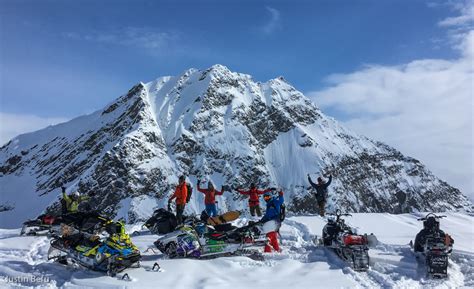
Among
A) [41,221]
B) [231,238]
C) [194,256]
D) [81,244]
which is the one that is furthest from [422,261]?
[41,221]

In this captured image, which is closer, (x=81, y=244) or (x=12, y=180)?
(x=81, y=244)

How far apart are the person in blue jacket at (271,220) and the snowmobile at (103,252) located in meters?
4.04

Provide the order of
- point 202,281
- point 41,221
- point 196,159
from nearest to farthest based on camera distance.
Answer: point 202,281
point 41,221
point 196,159

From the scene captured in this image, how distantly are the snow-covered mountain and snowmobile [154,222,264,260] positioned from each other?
133566mm

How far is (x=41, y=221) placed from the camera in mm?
16484

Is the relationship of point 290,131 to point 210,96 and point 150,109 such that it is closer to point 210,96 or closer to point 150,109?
point 210,96

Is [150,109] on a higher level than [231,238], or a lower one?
higher

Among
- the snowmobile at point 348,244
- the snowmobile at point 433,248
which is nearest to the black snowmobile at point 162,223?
the snowmobile at point 348,244

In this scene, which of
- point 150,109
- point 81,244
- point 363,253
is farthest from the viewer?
point 150,109

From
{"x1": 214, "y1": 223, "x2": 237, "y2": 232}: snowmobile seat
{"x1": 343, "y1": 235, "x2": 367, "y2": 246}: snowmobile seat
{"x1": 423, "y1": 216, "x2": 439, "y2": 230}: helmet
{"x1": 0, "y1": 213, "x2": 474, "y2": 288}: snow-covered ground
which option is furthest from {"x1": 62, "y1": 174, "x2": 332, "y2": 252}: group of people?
{"x1": 423, "y1": 216, "x2": 439, "y2": 230}: helmet

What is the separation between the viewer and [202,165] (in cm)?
17712

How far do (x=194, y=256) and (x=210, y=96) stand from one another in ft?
622

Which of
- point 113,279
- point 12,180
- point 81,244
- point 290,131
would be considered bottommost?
point 113,279

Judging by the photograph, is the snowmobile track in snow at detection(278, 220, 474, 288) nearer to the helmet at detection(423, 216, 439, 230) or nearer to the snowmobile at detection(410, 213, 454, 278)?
the snowmobile at detection(410, 213, 454, 278)
